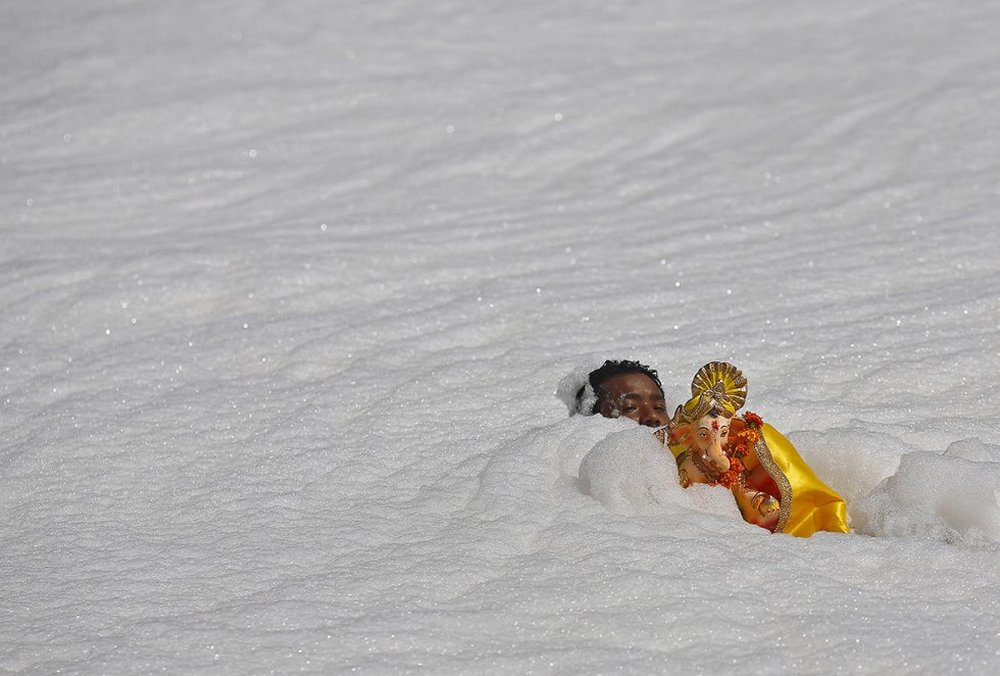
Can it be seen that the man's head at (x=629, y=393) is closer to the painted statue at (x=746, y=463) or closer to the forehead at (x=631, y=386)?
the forehead at (x=631, y=386)

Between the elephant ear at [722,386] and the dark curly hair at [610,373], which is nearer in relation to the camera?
the elephant ear at [722,386]

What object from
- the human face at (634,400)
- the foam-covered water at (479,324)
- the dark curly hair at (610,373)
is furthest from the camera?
the dark curly hair at (610,373)

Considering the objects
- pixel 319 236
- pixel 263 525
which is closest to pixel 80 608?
pixel 263 525

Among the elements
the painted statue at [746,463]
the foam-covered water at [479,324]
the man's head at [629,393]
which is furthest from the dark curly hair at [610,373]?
the painted statue at [746,463]

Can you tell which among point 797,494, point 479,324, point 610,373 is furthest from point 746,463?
point 479,324

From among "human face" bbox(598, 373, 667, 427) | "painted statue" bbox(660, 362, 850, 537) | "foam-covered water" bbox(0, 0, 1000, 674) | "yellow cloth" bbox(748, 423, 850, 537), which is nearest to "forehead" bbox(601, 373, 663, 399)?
"human face" bbox(598, 373, 667, 427)

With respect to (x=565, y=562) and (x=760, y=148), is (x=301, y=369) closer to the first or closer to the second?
(x=565, y=562)
